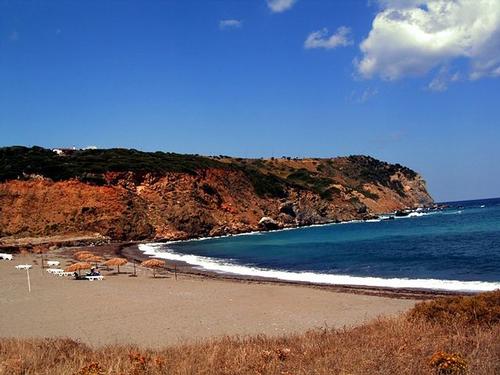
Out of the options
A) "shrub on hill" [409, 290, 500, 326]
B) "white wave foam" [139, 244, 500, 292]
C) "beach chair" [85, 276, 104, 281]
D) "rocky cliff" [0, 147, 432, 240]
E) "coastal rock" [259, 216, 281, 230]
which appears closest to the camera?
"shrub on hill" [409, 290, 500, 326]

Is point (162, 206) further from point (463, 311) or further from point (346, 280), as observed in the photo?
A: point (463, 311)

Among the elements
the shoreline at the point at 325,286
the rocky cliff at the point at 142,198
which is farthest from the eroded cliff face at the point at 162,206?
the shoreline at the point at 325,286

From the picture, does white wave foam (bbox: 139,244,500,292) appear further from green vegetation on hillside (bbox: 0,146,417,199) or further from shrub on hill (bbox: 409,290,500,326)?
green vegetation on hillside (bbox: 0,146,417,199)

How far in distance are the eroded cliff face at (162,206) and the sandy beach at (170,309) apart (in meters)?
38.5

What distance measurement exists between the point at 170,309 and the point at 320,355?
564 inches

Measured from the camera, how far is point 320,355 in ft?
23.4

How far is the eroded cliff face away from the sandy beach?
38.5 meters

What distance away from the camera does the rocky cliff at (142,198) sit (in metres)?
66.8

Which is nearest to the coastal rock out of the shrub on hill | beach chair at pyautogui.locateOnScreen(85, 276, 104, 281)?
beach chair at pyautogui.locateOnScreen(85, 276, 104, 281)

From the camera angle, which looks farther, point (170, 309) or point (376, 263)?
point (376, 263)

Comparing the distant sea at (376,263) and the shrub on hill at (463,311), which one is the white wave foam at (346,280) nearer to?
the distant sea at (376,263)

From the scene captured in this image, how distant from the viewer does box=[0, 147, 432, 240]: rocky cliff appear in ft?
219

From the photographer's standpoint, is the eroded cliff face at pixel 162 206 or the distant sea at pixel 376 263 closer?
the distant sea at pixel 376 263

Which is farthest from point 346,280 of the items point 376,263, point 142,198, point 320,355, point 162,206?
point 142,198
